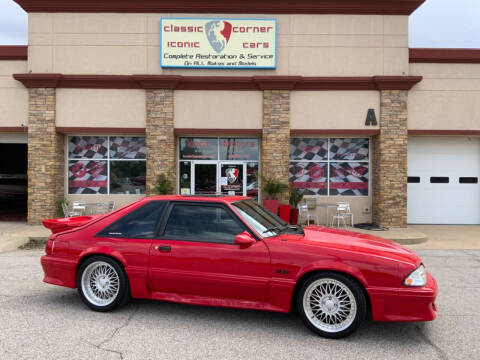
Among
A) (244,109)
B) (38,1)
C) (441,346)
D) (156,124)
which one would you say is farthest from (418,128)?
(38,1)

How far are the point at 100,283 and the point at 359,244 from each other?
3181 millimetres

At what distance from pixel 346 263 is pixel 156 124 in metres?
9.64

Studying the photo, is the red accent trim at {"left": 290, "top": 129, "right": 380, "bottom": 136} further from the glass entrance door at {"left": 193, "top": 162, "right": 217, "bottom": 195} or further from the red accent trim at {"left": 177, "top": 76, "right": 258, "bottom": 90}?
the glass entrance door at {"left": 193, "top": 162, "right": 217, "bottom": 195}

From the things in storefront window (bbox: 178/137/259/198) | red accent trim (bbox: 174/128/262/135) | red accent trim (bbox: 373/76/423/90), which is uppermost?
red accent trim (bbox: 373/76/423/90)

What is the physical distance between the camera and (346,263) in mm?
3916

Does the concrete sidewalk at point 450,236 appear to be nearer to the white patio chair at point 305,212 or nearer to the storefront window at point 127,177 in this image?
the white patio chair at point 305,212

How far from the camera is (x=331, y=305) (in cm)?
392

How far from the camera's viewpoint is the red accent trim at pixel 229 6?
40.2ft

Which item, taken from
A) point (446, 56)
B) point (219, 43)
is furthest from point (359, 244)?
point (446, 56)

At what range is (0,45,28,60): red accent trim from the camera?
12414 mm

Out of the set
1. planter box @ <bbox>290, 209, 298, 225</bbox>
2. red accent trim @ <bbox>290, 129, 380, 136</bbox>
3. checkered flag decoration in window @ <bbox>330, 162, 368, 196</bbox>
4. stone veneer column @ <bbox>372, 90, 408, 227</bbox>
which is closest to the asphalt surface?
planter box @ <bbox>290, 209, 298, 225</bbox>

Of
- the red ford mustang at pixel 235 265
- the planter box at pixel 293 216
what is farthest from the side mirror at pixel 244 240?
the planter box at pixel 293 216

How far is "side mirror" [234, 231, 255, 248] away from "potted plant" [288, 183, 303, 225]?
8.20 meters

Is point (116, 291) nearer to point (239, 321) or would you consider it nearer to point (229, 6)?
point (239, 321)
